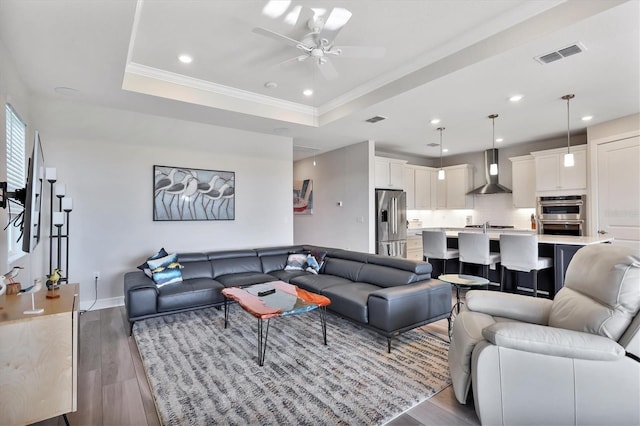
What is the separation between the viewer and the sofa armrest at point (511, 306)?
226 cm

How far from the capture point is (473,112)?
4.47 metres

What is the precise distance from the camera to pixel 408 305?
2.87 meters

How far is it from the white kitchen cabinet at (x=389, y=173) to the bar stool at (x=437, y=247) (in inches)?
74.7

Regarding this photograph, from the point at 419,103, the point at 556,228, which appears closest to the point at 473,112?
the point at 419,103

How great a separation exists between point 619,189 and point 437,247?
2.97m

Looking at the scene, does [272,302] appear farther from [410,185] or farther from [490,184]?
[490,184]

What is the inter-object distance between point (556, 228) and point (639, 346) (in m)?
5.06

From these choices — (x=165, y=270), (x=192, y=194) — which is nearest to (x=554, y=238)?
(x=165, y=270)

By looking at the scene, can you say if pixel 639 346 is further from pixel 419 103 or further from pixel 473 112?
pixel 473 112

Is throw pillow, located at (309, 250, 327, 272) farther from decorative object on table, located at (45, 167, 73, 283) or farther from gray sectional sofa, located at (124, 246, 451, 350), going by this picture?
decorative object on table, located at (45, 167, 73, 283)

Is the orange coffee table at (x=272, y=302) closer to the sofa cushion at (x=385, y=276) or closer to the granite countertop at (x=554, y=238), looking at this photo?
the sofa cushion at (x=385, y=276)

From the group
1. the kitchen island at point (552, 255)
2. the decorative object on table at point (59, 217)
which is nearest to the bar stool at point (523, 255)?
the kitchen island at point (552, 255)

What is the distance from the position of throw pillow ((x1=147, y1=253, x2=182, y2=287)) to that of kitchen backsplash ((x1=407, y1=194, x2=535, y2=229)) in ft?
18.6

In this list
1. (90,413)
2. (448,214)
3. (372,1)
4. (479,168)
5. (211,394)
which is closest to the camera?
(90,413)
